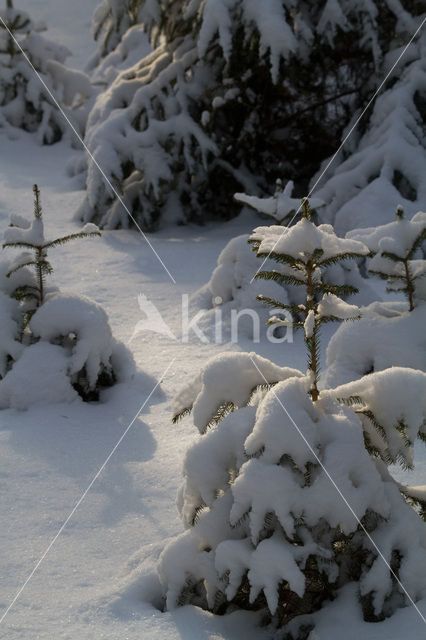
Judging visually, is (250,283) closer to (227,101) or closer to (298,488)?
(227,101)

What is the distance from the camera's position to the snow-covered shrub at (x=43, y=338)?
3.81 metres

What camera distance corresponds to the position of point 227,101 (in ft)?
22.4

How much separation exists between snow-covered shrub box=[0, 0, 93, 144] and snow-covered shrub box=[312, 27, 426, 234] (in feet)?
16.7

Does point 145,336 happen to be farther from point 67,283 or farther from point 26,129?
point 26,129

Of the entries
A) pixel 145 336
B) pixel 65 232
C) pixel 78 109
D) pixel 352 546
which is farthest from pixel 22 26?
pixel 352 546

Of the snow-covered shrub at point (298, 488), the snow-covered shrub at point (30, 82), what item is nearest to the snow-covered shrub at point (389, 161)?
the snow-covered shrub at point (298, 488)

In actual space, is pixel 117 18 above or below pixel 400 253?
above

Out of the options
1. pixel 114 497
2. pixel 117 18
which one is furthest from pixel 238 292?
pixel 117 18

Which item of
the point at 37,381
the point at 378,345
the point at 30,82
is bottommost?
the point at 37,381

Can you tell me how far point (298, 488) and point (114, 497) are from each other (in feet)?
3.90

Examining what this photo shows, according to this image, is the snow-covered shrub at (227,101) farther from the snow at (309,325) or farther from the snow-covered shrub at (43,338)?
the snow at (309,325)

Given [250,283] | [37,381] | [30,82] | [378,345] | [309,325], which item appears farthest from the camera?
[30,82]

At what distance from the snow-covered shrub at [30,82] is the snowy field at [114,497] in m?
4.79

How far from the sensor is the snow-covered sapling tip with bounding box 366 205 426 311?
317cm
